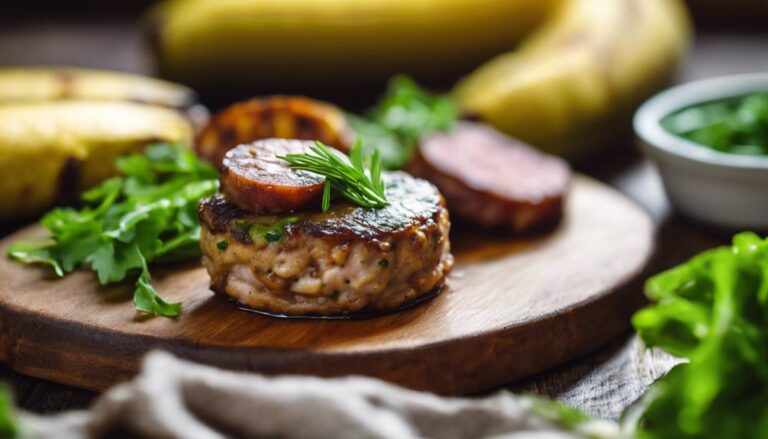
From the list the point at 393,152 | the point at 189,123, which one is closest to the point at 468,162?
the point at 393,152

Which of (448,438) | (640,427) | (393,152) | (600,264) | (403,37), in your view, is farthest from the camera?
(403,37)

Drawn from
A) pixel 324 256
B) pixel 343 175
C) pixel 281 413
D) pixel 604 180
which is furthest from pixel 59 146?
pixel 604 180

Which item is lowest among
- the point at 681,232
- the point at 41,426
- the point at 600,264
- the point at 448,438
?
the point at 681,232

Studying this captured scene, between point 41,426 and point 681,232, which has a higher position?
point 41,426

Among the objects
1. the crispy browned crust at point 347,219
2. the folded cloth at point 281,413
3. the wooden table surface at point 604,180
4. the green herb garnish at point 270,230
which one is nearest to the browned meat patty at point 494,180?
the wooden table surface at point 604,180

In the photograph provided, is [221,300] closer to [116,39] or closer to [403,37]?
[403,37]

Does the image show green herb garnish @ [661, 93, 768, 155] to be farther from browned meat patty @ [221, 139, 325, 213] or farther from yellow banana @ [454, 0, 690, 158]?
browned meat patty @ [221, 139, 325, 213]

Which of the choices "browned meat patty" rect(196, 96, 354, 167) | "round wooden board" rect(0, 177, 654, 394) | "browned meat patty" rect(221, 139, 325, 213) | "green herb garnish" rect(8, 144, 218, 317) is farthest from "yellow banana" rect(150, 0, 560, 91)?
"browned meat patty" rect(221, 139, 325, 213)

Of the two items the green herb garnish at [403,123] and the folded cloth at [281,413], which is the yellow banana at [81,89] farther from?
the folded cloth at [281,413]
